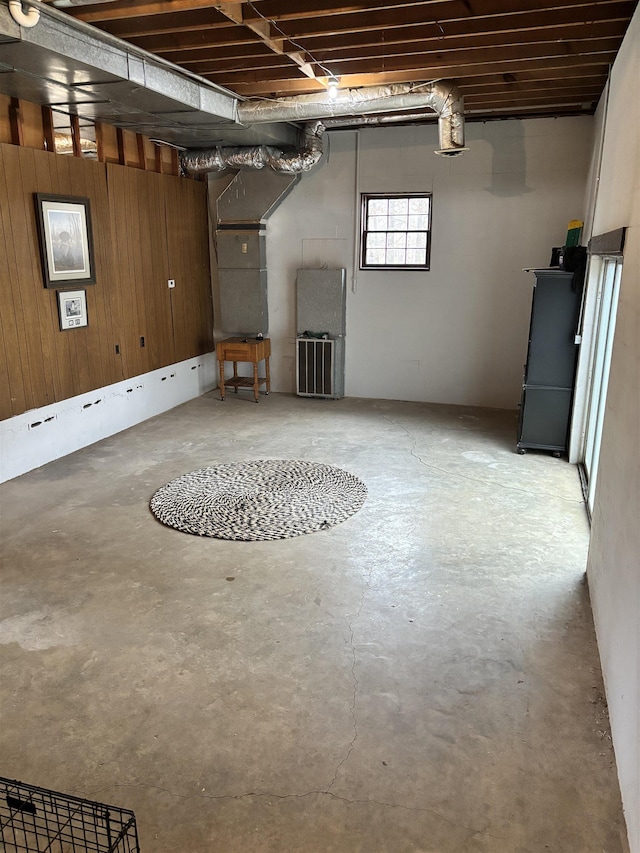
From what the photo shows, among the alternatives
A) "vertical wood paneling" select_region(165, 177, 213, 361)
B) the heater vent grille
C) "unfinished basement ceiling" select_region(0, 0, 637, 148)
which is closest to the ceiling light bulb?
"unfinished basement ceiling" select_region(0, 0, 637, 148)

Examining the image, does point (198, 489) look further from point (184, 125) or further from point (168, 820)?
point (184, 125)

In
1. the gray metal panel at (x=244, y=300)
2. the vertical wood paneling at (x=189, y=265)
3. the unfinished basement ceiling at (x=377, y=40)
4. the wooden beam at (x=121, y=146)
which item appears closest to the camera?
the unfinished basement ceiling at (x=377, y=40)

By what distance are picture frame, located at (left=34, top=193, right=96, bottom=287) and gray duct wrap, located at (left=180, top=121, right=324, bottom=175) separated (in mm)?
1905

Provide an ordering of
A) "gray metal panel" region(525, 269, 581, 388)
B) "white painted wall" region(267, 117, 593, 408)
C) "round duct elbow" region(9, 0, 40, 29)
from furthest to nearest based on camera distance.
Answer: "white painted wall" region(267, 117, 593, 408)
"gray metal panel" region(525, 269, 581, 388)
"round duct elbow" region(9, 0, 40, 29)

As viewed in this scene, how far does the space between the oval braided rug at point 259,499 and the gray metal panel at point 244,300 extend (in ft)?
9.90

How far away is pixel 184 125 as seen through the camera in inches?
239

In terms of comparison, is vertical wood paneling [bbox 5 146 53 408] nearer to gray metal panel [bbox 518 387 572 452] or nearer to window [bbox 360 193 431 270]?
window [bbox 360 193 431 270]

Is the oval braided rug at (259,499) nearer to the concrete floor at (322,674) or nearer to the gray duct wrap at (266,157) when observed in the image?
the concrete floor at (322,674)

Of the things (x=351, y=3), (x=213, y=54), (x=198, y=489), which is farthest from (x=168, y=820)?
(x=213, y=54)

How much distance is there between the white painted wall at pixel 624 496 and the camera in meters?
2.17

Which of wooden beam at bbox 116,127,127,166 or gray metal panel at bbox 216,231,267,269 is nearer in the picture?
wooden beam at bbox 116,127,127,166

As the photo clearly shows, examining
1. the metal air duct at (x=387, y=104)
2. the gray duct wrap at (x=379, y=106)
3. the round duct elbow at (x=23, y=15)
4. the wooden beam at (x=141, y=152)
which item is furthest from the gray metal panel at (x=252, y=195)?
the round duct elbow at (x=23, y=15)

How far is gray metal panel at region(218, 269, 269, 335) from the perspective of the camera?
26.1ft

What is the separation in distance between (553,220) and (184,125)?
4.11m
